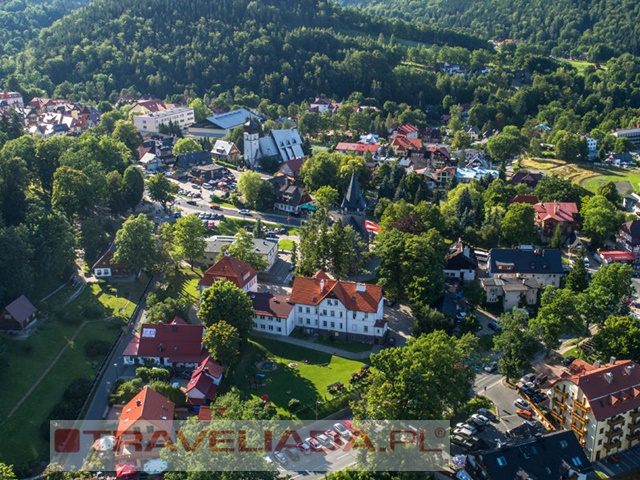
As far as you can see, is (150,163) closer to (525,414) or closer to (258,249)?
(258,249)

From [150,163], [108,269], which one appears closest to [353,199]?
[108,269]

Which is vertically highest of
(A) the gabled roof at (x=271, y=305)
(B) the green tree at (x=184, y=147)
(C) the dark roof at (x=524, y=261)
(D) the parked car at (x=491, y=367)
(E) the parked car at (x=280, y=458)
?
(E) the parked car at (x=280, y=458)

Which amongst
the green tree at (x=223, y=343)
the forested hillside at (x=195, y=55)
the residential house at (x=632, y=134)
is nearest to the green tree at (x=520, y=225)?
the green tree at (x=223, y=343)

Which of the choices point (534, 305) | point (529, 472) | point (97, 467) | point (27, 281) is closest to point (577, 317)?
point (534, 305)

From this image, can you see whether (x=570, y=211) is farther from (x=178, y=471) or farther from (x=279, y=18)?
(x=279, y=18)

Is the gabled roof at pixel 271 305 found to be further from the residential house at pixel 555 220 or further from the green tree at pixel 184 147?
the green tree at pixel 184 147

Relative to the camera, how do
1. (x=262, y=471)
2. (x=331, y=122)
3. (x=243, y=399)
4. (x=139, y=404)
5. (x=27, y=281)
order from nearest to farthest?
(x=262, y=471) < (x=139, y=404) < (x=243, y=399) < (x=27, y=281) < (x=331, y=122)
